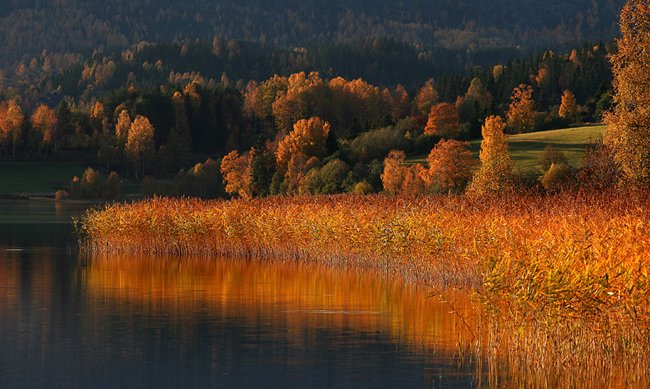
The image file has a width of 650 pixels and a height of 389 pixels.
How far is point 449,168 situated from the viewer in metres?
120

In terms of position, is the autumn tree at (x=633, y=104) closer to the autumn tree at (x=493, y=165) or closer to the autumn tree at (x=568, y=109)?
the autumn tree at (x=493, y=165)

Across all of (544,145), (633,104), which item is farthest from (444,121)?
(633,104)

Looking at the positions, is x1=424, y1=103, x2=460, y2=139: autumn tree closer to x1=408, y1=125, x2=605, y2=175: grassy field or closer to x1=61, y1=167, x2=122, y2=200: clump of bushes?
x1=408, y1=125, x2=605, y2=175: grassy field

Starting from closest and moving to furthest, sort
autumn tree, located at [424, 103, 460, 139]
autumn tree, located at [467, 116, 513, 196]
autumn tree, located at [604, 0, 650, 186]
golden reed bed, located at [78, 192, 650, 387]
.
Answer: golden reed bed, located at [78, 192, 650, 387], autumn tree, located at [604, 0, 650, 186], autumn tree, located at [467, 116, 513, 196], autumn tree, located at [424, 103, 460, 139]

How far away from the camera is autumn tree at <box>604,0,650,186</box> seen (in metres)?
61.6

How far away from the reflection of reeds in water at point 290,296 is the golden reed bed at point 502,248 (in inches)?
57.3

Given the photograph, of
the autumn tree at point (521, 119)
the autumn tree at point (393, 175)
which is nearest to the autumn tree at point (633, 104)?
the autumn tree at point (393, 175)

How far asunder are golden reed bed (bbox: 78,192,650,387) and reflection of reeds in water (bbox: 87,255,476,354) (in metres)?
1.45

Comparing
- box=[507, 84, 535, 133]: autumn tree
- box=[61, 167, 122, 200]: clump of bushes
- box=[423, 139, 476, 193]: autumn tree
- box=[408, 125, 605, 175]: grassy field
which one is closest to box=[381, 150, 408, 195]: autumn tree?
box=[423, 139, 476, 193]: autumn tree

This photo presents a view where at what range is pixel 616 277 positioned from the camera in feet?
82.6

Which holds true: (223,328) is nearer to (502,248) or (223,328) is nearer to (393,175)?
(502,248)

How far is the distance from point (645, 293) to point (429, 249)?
17569 mm

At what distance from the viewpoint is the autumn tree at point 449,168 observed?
389ft

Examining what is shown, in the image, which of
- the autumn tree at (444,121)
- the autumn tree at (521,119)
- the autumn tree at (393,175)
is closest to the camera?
the autumn tree at (393,175)
